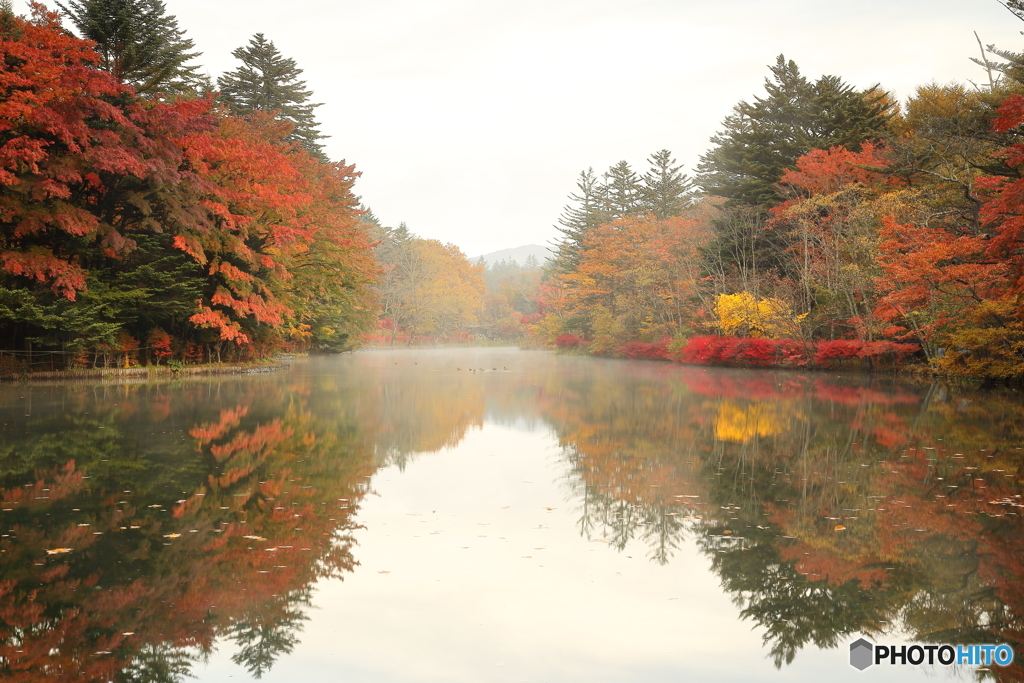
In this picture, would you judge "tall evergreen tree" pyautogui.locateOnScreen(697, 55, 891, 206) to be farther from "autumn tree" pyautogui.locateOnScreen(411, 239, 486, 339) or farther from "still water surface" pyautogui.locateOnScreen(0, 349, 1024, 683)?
"autumn tree" pyautogui.locateOnScreen(411, 239, 486, 339)

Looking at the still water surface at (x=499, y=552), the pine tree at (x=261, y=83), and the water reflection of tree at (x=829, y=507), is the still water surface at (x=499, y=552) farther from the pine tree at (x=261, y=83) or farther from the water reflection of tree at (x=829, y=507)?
the pine tree at (x=261, y=83)

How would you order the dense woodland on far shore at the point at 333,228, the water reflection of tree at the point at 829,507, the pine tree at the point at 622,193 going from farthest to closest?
the pine tree at the point at 622,193, the dense woodland on far shore at the point at 333,228, the water reflection of tree at the point at 829,507

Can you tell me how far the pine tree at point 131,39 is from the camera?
2484 centimetres

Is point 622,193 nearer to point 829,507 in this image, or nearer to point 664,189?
point 664,189

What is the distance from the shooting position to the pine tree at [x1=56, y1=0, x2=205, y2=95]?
2484 centimetres

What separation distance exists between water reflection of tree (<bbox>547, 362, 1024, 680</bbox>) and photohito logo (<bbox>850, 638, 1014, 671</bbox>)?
0.11m

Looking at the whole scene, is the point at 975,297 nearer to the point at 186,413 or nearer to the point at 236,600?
the point at 186,413

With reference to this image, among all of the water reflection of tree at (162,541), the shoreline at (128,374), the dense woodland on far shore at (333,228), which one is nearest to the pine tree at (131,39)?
the dense woodland on far shore at (333,228)

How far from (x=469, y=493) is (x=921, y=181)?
85.2ft

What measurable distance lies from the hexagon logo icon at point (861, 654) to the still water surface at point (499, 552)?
0.20ft

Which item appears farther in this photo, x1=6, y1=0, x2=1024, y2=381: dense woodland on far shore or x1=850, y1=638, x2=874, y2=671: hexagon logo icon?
x1=6, y1=0, x2=1024, y2=381: dense woodland on far shore

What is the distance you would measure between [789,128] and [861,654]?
40.8m

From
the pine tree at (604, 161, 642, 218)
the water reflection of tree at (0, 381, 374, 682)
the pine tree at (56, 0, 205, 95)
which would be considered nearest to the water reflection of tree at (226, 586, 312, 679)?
the water reflection of tree at (0, 381, 374, 682)

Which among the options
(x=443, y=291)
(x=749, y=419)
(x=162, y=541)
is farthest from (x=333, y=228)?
(x=443, y=291)
